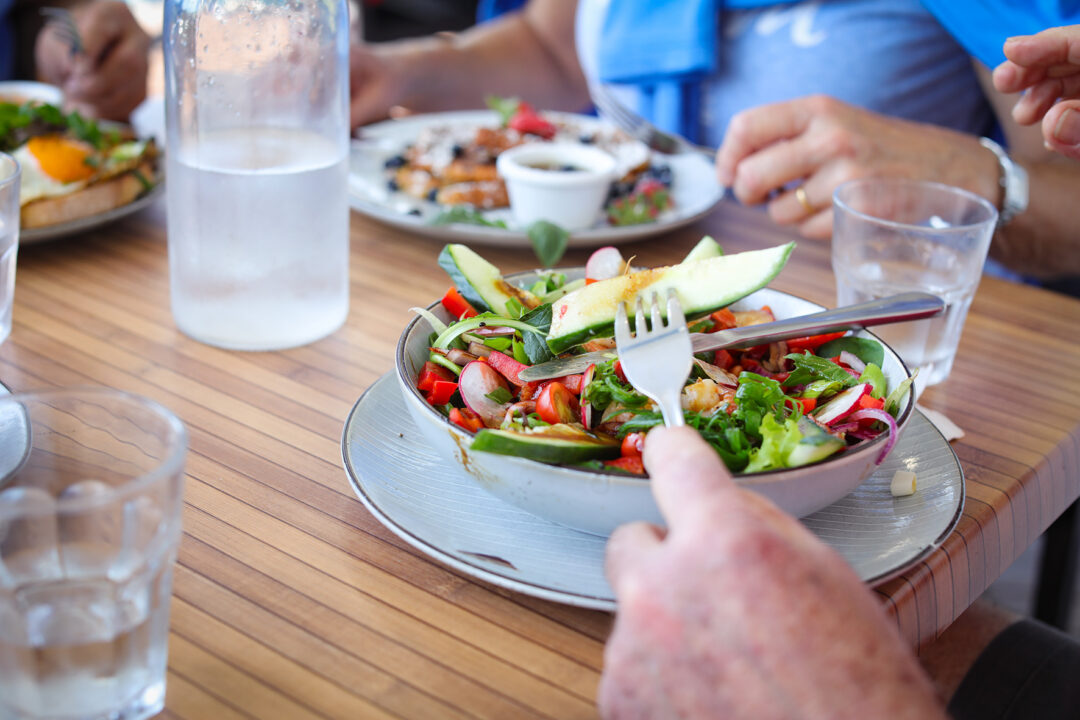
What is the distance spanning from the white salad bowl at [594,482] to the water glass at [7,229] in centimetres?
43

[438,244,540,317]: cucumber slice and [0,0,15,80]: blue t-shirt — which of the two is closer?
[438,244,540,317]: cucumber slice

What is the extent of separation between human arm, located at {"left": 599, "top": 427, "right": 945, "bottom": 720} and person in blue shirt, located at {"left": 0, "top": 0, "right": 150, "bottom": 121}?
1656 mm

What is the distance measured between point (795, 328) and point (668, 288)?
0.36ft

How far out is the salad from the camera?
0.63 m

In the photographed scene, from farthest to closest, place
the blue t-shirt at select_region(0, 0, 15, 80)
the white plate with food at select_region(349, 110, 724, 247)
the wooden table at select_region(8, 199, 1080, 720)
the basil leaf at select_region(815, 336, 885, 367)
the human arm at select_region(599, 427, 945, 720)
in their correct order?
the blue t-shirt at select_region(0, 0, 15, 80) < the white plate with food at select_region(349, 110, 724, 247) < the basil leaf at select_region(815, 336, 885, 367) < the wooden table at select_region(8, 199, 1080, 720) < the human arm at select_region(599, 427, 945, 720)

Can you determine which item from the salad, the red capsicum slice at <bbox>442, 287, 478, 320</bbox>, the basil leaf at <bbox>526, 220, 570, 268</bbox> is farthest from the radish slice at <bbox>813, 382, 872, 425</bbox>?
the basil leaf at <bbox>526, 220, 570, 268</bbox>

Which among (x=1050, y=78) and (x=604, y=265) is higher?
(x=1050, y=78)

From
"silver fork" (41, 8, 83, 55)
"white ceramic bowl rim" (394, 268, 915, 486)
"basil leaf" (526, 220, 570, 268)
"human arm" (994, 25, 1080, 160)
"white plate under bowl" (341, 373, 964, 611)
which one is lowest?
"white plate under bowl" (341, 373, 964, 611)

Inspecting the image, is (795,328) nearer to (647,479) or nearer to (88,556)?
(647,479)

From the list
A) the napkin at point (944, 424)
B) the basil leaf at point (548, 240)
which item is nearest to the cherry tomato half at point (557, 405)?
the napkin at point (944, 424)

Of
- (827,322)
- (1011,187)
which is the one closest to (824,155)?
(1011,187)

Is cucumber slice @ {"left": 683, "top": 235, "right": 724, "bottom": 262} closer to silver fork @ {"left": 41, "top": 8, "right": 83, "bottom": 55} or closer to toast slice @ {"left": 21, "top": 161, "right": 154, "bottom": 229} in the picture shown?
toast slice @ {"left": 21, "top": 161, "right": 154, "bottom": 229}

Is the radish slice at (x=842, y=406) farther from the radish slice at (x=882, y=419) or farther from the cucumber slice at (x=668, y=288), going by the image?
the cucumber slice at (x=668, y=288)

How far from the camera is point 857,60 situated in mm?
1777
